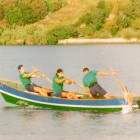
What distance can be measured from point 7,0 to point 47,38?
40125 millimetres

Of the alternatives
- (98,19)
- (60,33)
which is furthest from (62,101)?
(98,19)

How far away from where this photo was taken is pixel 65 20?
489ft

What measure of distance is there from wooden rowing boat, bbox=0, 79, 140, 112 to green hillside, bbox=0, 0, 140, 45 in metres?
91.8

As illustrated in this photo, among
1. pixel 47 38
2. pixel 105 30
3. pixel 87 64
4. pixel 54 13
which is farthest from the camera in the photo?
pixel 54 13

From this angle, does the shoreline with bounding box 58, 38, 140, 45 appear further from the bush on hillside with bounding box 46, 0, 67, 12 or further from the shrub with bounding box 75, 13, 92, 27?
the bush on hillside with bounding box 46, 0, 67, 12

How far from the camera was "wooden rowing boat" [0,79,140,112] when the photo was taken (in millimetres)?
27502

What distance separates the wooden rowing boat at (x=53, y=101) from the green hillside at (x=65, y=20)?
301 feet

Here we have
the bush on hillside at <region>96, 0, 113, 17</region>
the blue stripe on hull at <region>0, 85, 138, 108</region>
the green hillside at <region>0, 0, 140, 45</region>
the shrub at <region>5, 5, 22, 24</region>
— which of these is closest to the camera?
the blue stripe on hull at <region>0, 85, 138, 108</region>

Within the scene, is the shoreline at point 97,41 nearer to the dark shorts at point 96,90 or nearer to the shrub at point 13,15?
the shrub at point 13,15

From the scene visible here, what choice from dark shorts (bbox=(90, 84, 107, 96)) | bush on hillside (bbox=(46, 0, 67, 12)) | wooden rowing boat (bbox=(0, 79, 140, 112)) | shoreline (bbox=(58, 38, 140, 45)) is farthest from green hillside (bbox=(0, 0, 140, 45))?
dark shorts (bbox=(90, 84, 107, 96))

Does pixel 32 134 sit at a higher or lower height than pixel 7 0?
lower

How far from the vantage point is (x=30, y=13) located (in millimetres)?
155875

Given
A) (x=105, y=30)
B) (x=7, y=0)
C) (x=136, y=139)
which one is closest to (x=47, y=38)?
(x=105, y=30)

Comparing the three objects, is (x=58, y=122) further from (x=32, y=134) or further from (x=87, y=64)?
(x=87, y=64)
